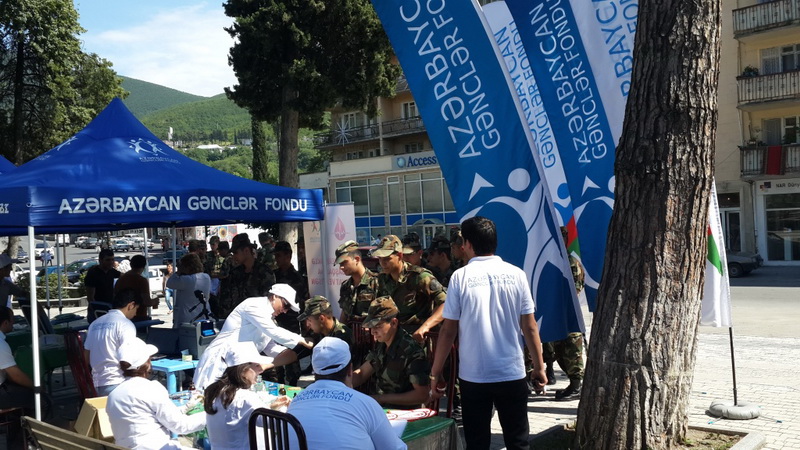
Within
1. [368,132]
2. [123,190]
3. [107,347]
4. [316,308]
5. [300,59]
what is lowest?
[107,347]

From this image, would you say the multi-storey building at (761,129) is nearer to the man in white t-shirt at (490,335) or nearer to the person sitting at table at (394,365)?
the person sitting at table at (394,365)

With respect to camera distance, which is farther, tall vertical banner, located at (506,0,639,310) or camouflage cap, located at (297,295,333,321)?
tall vertical banner, located at (506,0,639,310)

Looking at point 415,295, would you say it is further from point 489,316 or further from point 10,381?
point 10,381

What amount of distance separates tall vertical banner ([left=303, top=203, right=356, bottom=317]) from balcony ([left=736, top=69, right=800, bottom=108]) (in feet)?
79.7

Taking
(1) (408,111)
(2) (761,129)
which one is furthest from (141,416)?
(1) (408,111)

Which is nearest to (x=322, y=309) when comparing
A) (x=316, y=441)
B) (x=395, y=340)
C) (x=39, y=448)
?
Result: (x=395, y=340)

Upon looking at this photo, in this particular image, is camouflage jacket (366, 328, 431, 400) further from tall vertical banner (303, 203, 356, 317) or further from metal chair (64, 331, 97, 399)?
tall vertical banner (303, 203, 356, 317)

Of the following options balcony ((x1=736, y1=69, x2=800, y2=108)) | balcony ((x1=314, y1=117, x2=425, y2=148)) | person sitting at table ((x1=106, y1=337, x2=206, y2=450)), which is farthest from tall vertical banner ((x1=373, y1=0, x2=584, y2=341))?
balcony ((x1=314, y1=117, x2=425, y2=148))

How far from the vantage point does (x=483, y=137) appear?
20.5 feet

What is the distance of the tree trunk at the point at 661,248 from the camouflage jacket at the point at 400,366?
1.28 metres

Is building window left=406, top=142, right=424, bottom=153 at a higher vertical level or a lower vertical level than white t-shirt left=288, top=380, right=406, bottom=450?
higher

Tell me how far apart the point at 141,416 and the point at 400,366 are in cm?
181

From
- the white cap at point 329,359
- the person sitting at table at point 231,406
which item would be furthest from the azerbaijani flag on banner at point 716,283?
the person sitting at table at point 231,406

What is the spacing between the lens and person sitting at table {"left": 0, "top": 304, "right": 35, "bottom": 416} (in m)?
6.20
